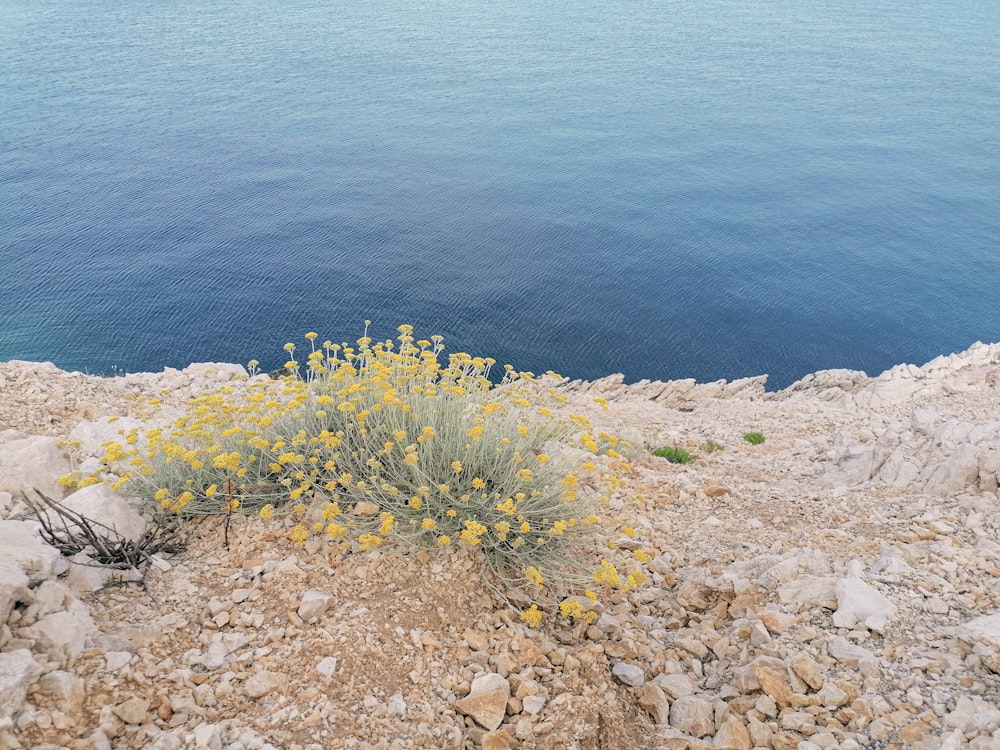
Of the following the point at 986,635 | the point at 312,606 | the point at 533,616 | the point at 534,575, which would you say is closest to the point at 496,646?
the point at 533,616

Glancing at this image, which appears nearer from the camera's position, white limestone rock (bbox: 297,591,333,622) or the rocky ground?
the rocky ground

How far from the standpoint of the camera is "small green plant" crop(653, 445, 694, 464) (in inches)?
421

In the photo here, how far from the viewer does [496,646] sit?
15.9 ft

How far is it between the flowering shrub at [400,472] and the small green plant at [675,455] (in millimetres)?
4156

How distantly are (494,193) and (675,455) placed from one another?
42.6 m

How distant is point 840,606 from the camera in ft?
17.0

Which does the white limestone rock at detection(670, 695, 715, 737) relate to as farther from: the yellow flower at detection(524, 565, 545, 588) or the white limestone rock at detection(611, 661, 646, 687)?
the yellow flower at detection(524, 565, 545, 588)

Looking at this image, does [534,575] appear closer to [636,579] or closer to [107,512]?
[636,579]

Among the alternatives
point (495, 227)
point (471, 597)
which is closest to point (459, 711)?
point (471, 597)

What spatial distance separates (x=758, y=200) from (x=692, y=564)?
172 feet

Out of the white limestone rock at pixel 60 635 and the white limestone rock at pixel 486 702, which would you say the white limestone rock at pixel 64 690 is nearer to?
the white limestone rock at pixel 60 635

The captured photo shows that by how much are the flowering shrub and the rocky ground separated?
0.97 ft

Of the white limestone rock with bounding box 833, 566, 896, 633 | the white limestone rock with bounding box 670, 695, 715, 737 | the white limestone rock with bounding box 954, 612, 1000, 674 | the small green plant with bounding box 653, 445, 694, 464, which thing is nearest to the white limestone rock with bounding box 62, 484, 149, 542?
the white limestone rock with bounding box 670, 695, 715, 737

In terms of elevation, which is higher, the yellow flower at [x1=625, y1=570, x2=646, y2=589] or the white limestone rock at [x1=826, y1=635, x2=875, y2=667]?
the white limestone rock at [x1=826, y1=635, x2=875, y2=667]
